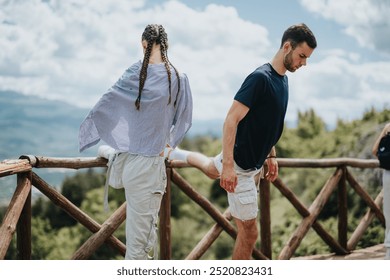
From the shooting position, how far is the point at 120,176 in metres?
3.06

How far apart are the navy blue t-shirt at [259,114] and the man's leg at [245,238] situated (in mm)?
316

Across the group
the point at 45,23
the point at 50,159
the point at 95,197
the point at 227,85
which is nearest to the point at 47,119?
the point at 45,23

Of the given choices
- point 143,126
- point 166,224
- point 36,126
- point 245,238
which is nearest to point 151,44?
point 143,126

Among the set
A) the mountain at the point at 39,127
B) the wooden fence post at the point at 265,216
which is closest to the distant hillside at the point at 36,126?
the mountain at the point at 39,127

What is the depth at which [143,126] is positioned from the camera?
9.80ft

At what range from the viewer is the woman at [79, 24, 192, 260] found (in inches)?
117

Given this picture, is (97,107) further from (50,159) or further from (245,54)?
(245,54)

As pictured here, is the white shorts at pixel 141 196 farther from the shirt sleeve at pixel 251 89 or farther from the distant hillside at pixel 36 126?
the distant hillside at pixel 36 126

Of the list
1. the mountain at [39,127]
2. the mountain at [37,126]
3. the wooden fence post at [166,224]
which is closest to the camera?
the wooden fence post at [166,224]

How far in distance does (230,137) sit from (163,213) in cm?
132

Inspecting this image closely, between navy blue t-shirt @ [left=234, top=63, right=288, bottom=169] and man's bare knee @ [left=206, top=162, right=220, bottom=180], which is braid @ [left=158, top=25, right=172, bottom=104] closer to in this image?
navy blue t-shirt @ [left=234, top=63, right=288, bottom=169]

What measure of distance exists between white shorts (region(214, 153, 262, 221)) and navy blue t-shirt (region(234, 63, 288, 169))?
49 mm

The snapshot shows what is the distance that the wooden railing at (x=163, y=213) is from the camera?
328 cm
